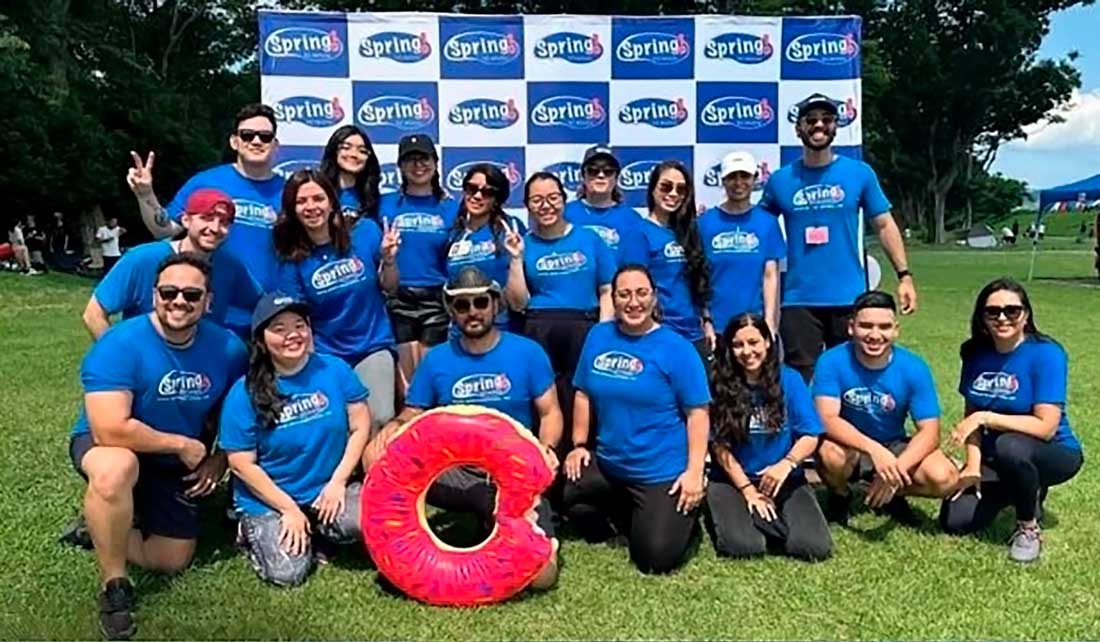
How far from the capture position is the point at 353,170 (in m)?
5.16

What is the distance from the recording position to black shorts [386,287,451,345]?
5258mm

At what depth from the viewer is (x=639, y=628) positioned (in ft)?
12.6

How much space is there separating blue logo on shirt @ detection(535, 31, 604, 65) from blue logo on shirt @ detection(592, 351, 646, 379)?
3.16 metres

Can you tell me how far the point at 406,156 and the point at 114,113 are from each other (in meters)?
27.3

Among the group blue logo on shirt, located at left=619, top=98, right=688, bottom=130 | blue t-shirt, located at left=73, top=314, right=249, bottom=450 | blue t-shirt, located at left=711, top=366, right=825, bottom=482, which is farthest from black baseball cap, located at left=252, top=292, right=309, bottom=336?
blue logo on shirt, located at left=619, top=98, right=688, bottom=130

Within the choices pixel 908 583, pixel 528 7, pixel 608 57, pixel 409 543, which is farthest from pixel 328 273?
pixel 528 7

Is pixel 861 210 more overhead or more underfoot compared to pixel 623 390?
more overhead

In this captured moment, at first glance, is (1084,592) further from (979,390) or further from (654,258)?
(654,258)

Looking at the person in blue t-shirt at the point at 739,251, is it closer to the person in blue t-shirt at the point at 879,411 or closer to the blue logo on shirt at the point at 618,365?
the person in blue t-shirt at the point at 879,411

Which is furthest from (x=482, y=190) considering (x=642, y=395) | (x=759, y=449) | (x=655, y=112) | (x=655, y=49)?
(x=655, y=49)

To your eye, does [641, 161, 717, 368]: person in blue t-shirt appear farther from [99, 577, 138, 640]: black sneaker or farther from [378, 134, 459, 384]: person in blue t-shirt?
[99, 577, 138, 640]: black sneaker

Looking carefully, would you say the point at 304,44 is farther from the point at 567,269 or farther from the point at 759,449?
the point at 759,449

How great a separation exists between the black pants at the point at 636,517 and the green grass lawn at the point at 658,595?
83 millimetres

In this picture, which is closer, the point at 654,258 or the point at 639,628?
the point at 639,628
